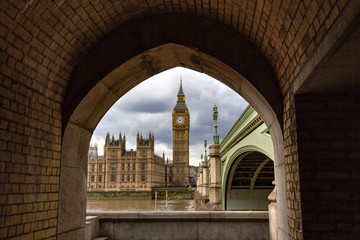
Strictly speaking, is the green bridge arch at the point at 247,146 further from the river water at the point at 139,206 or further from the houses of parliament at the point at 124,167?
the houses of parliament at the point at 124,167

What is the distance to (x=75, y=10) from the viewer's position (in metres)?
5.77

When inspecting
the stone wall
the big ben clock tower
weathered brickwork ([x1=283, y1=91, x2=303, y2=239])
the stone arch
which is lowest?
the stone wall

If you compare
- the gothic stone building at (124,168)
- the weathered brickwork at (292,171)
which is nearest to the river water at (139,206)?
the gothic stone building at (124,168)

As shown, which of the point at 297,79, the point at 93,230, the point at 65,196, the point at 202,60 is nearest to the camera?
the point at 297,79

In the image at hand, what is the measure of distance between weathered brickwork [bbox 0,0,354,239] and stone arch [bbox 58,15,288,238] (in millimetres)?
189

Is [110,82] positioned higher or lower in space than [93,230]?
higher

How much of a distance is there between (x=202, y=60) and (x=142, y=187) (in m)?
102

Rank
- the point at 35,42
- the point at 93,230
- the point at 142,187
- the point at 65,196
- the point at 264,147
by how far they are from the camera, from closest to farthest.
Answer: the point at 35,42
the point at 65,196
the point at 93,230
the point at 264,147
the point at 142,187

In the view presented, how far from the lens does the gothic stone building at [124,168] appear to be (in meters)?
107

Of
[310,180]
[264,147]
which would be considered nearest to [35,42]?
[310,180]

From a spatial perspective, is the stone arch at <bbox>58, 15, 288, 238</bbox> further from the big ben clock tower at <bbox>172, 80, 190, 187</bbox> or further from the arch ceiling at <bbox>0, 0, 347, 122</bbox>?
the big ben clock tower at <bbox>172, 80, 190, 187</bbox>

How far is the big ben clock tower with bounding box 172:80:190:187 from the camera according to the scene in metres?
119

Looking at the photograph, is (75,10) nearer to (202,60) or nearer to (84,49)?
(84,49)

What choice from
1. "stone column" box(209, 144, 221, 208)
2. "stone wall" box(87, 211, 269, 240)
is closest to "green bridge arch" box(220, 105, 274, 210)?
"stone column" box(209, 144, 221, 208)
